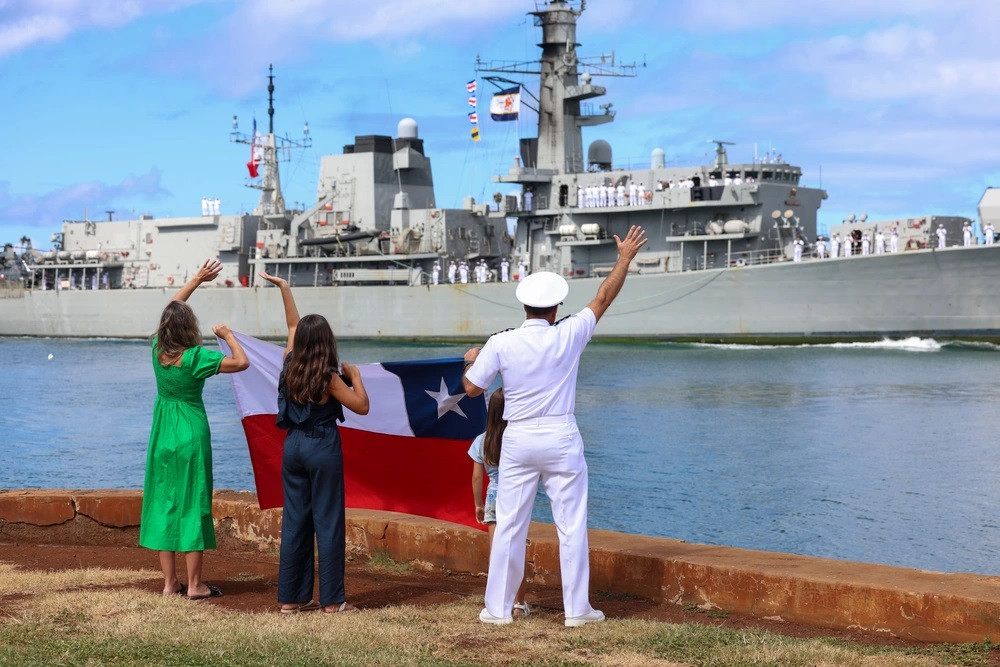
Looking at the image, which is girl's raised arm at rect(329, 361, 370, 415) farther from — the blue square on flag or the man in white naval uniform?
the blue square on flag

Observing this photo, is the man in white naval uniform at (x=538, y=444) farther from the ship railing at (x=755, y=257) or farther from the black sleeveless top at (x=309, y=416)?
the ship railing at (x=755, y=257)

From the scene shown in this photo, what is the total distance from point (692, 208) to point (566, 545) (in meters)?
32.6

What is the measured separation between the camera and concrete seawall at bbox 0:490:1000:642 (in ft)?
15.0

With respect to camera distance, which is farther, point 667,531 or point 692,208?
point 692,208

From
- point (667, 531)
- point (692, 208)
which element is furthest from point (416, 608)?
point (692, 208)

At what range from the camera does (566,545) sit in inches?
185

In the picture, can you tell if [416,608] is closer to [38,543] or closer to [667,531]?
[38,543]

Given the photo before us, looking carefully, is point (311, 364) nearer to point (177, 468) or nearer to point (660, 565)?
point (177, 468)

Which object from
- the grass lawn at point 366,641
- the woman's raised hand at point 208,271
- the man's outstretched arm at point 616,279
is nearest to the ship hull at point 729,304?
the man's outstretched arm at point 616,279

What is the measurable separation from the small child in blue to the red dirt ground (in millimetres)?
299

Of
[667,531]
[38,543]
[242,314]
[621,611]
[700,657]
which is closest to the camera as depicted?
[700,657]

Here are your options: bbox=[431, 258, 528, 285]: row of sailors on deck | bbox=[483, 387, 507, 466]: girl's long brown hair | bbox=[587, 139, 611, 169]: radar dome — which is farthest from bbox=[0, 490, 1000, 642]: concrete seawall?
bbox=[587, 139, 611, 169]: radar dome

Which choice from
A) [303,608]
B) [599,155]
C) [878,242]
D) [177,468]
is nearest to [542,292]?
[303,608]

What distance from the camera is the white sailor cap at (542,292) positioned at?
4754 mm
